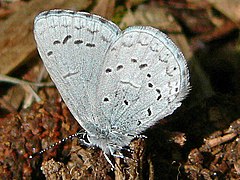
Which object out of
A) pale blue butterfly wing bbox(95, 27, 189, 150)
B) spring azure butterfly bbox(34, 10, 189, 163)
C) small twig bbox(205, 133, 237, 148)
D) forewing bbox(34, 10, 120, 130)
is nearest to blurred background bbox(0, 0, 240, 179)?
small twig bbox(205, 133, 237, 148)

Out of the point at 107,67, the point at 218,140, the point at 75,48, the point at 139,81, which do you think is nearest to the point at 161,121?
the point at 218,140

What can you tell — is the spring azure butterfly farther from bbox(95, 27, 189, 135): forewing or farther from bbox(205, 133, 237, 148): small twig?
bbox(205, 133, 237, 148): small twig

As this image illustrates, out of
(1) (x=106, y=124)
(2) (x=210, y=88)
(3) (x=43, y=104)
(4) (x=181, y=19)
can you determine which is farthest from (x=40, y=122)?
(4) (x=181, y=19)

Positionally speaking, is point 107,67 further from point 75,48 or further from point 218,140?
point 218,140

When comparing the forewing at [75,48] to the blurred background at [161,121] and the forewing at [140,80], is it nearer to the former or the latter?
the forewing at [140,80]

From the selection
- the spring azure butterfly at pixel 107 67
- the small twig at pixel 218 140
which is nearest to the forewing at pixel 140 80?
the spring azure butterfly at pixel 107 67

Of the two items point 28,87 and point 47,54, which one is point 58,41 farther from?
point 28,87
